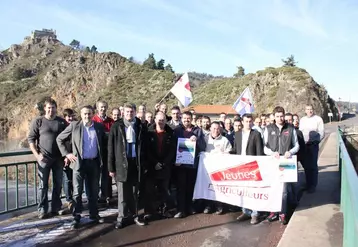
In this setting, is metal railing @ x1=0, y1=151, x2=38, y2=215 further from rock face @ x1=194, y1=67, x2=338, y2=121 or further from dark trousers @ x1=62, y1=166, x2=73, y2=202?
rock face @ x1=194, y1=67, x2=338, y2=121

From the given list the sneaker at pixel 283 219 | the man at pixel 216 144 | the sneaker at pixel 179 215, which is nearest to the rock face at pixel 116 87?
the man at pixel 216 144

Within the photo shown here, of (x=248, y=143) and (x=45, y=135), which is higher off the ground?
(x=45, y=135)

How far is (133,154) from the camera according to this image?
6086 millimetres

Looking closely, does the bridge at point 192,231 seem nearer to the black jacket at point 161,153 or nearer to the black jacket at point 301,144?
the black jacket at point 161,153

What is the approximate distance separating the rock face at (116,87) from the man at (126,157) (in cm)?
5383

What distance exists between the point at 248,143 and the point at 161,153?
5.31 ft

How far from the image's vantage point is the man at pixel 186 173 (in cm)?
673

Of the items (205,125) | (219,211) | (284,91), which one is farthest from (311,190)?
(284,91)

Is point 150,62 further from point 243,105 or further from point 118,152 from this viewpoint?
point 118,152

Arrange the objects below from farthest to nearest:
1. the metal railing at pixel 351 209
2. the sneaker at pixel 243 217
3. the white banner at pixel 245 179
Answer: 1. the sneaker at pixel 243 217
2. the white banner at pixel 245 179
3. the metal railing at pixel 351 209

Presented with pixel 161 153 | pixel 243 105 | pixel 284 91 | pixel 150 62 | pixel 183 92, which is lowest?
pixel 161 153

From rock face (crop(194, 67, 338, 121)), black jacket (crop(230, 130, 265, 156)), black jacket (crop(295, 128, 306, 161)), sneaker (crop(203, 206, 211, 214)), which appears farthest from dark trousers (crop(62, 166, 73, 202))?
rock face (crop(194, 67, 338, 121))

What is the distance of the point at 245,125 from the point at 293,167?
1.12 metres

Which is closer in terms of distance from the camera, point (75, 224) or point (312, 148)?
point (75, 224)
